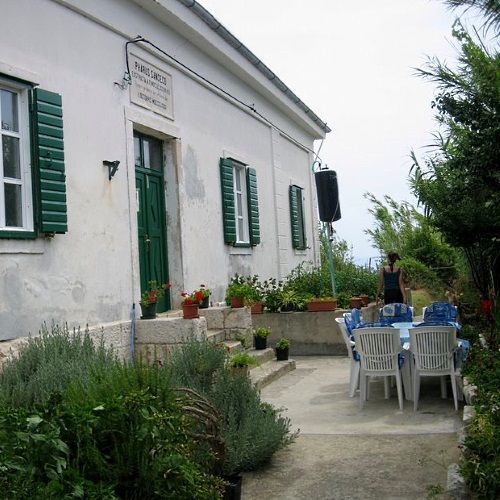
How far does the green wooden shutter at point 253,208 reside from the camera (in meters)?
11.4

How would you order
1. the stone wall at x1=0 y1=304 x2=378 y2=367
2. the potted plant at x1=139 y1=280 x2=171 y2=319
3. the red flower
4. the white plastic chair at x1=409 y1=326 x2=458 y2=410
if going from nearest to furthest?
the white plastic chair at x1=409 y1=326 x2=458 y2=410, the stone wall at x1=0 y1=304 x2=378 y2=367, the potted plant at x1=139 y1=280 x2=171 y2=319, the red flower

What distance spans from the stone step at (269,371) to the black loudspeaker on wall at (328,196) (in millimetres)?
3891

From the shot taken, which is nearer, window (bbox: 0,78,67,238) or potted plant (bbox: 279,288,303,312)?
window (bbox: 0,78,67,238)

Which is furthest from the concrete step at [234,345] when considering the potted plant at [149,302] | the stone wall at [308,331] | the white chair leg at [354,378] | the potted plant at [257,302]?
the stone wall at [308,331]

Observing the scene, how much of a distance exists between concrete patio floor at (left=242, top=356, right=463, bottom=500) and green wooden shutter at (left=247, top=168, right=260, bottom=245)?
423 centimetres

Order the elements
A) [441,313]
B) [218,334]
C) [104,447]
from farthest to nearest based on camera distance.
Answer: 1. [218,334]
2. [441,313]
3. [104,447]

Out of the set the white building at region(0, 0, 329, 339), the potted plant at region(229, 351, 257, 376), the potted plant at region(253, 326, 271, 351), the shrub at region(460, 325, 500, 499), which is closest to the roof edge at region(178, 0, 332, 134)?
the white building at region(0, 0, 329, 339)

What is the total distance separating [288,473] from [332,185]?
838cm

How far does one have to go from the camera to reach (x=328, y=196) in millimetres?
12289

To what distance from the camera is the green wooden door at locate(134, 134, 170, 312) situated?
8.51 meters

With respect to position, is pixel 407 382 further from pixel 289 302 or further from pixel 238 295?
pixel 289 302

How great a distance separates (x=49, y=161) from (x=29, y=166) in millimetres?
212

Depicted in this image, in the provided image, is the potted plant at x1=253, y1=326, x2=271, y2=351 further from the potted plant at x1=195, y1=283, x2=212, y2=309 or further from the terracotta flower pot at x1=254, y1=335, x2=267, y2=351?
the potted plant at x1=195, y1=283, x2=212, y2=309

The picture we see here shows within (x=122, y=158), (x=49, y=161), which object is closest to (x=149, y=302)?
(x=122, y=158)
